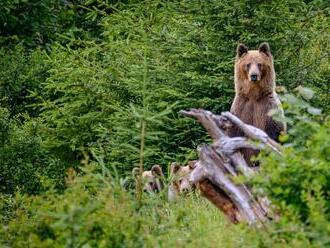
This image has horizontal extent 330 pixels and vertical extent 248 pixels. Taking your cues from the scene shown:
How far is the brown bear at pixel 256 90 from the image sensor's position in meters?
12.4

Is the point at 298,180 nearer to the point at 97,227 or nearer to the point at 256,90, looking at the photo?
the point at 97,227

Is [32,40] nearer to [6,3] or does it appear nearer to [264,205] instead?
[6,3]

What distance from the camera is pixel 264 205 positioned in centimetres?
766

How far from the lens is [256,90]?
12.7 metres

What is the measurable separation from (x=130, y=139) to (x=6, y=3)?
788 centimetres

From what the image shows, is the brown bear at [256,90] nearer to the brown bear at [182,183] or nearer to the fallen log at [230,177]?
the brown bear at [182,183]

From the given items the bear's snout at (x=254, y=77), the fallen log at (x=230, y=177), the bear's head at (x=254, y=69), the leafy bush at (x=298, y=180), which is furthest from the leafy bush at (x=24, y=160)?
the leafy bush at (x=298, y=180)

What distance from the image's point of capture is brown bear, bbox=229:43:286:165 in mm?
12438

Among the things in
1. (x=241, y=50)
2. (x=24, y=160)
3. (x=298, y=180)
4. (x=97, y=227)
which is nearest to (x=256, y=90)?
(x=241, y=50)

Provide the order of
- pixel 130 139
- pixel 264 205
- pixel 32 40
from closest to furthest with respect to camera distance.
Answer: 1. pixel 264 205
2. pixel 130 139
3. pixel 32 40

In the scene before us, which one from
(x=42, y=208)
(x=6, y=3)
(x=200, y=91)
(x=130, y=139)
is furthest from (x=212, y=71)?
(x=42, y=208)

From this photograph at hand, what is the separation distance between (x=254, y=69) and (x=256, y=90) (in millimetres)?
232

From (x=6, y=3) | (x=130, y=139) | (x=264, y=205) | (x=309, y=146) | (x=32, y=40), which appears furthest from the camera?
(x=32, y=40)

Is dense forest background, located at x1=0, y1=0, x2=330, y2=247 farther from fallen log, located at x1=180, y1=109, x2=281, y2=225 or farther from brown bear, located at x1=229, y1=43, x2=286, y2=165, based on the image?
fallen log, located at x1=180, y1=109, x2=281, y2=225
